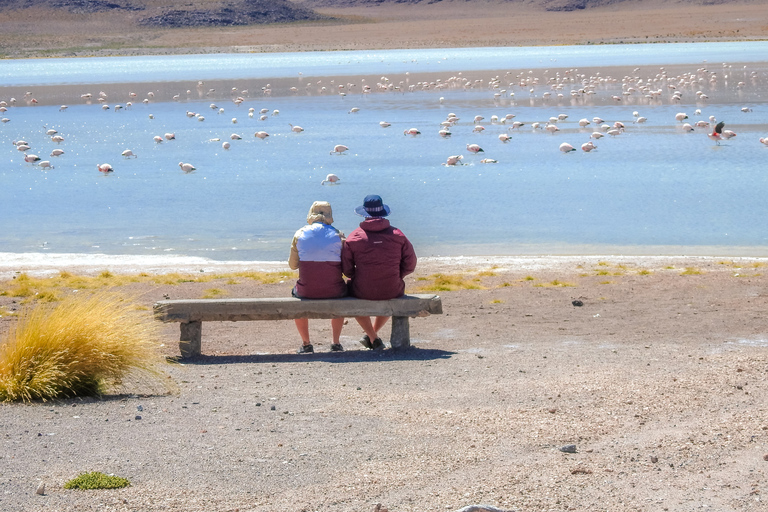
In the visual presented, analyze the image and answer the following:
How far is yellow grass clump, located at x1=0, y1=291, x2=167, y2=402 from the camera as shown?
5.41m

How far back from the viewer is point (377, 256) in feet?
22.4

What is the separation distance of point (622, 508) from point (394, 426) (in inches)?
57.2

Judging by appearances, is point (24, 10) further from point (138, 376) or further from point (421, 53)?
point (138, 376)

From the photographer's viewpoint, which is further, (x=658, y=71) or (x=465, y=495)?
(x=658, y=71)

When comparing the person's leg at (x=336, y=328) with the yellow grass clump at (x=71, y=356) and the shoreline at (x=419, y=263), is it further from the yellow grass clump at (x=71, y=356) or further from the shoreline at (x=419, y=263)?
the shoreline at (x=419, y=263)

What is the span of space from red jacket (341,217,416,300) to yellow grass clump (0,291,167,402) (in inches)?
66.7

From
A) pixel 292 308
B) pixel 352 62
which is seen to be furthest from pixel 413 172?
pixel 352 62

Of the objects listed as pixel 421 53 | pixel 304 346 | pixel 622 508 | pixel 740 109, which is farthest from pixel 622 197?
pixel 421 53

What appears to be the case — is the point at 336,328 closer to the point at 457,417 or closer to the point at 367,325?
the point at 367,325

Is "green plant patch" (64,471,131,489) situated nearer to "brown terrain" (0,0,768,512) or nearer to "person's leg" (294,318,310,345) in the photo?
"brown terrain" (0,0,768,512)

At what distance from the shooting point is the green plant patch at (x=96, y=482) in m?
4.12

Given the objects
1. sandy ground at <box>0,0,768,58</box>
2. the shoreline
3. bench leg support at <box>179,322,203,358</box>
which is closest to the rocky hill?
sandy ground at <box>0,0,768,58</box>

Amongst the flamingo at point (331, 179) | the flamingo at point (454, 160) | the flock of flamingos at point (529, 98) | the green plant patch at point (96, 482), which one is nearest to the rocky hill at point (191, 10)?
the flock of flamingos at point (529, 98)

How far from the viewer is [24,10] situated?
126 m
